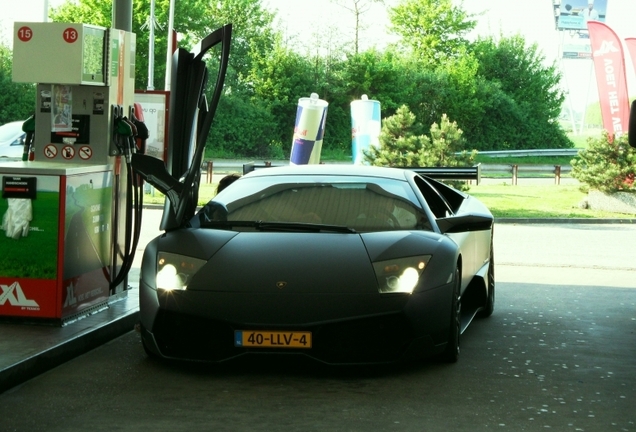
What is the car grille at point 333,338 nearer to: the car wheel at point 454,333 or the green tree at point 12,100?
the car wheel at point 454,333

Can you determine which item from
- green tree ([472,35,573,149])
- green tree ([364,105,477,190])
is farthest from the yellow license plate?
green tree ([472,35,573,149])

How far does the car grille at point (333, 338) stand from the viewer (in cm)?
610

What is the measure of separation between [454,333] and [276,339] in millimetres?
1274

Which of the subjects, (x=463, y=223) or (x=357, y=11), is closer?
(x=463, y=223)

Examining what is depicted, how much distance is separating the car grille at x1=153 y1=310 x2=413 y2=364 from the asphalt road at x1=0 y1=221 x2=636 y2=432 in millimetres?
139

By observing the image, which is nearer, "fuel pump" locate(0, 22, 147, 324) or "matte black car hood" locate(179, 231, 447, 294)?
"matte black car hood" locate(179, 231, 447, 294)

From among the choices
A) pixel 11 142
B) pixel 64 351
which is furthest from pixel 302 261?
pixel 11 142

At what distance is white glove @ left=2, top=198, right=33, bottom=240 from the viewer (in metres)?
7.50

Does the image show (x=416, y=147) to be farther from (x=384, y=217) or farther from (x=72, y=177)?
(x=384, y=217)

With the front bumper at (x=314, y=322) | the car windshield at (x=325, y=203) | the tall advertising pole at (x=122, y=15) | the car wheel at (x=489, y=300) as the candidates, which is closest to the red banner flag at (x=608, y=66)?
the car wheel at (x=489, y=300)

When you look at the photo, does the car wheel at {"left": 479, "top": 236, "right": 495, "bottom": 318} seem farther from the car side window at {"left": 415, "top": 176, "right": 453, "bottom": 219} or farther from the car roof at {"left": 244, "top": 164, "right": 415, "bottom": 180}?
the car roof at {"left": 244, "top": 164, "right": 415, "bottom": 180}

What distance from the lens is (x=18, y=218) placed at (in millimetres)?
7504

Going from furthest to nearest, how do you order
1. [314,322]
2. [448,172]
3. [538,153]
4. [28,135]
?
[538,153]
[448,172]
[28,135]
[314,322]

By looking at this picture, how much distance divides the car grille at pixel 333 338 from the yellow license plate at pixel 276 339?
0.03m
